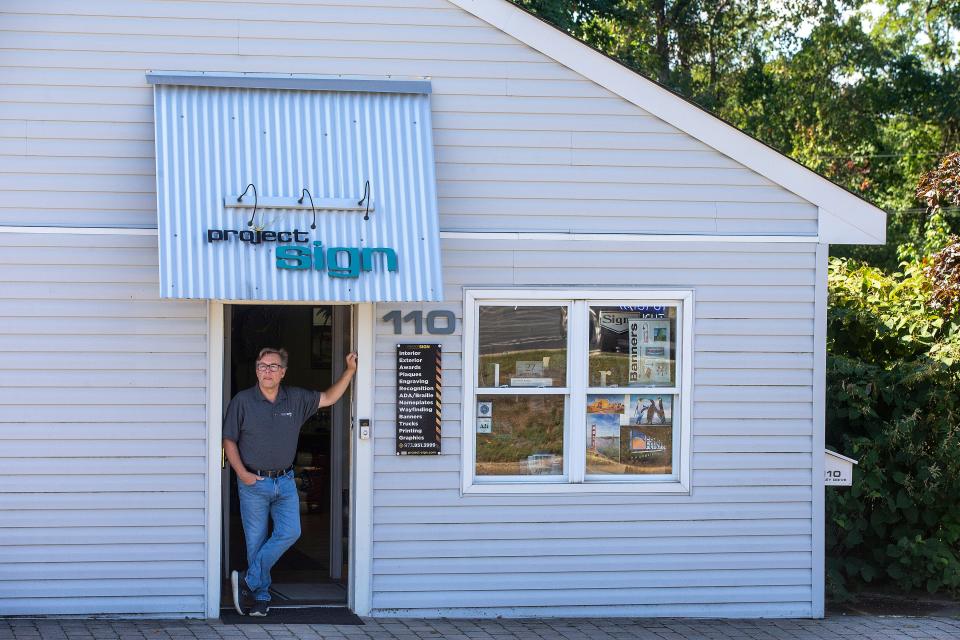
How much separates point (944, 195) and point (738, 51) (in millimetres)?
18641

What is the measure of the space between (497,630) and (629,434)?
1664 mm

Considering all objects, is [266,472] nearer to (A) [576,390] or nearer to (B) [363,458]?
(B) [363,458]

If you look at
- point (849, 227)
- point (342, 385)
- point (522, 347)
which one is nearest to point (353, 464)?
point (342, 385)

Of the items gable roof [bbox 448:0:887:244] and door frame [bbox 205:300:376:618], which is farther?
gable roof [bbox 448:0:887:244]

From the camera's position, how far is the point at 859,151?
25656 millimetres

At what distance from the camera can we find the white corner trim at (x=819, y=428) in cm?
844

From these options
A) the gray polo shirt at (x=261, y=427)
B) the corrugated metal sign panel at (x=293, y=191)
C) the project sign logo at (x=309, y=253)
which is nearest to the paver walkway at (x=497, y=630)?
the gray polo shirt at (x=261, y=427)

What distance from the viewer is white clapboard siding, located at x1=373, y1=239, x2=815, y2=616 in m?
8.08

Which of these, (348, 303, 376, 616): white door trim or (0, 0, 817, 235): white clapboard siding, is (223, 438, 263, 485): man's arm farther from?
(0, 0, 817, 235): white clapboard siding

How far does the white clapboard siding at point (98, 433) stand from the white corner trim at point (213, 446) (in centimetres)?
4

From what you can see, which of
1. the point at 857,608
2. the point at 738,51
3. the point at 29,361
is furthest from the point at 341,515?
the point at 738,51

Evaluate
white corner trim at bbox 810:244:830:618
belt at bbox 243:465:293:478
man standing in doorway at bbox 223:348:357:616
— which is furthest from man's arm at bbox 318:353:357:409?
white corner trim at bbox 810:244:830:618

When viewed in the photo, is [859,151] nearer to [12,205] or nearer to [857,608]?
[857,608]

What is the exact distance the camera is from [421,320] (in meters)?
8.04
